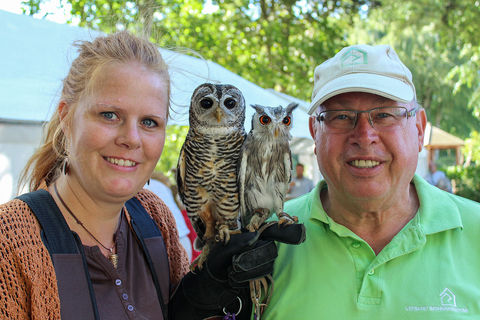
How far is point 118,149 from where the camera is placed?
5.01ft

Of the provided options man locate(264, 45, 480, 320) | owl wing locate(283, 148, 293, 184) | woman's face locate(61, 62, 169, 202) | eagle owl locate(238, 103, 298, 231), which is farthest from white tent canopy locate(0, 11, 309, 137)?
man locate(264, 45, 480, 320)

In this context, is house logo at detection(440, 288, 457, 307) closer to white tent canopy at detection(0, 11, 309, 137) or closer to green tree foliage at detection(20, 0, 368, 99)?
white tent canopy at detection(0, 11, 309, 137)

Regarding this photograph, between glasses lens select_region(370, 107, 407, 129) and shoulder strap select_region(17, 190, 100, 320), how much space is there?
4.44 ft

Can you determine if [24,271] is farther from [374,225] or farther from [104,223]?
[374,225]

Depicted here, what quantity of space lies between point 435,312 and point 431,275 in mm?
149

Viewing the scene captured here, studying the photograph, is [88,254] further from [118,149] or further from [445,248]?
[445,248]

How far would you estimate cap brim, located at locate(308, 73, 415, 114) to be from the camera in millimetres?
1732

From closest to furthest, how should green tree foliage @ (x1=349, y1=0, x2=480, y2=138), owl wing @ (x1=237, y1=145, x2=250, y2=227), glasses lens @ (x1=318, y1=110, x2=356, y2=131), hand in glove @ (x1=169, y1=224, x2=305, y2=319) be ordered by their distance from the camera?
1. hand in glove @ (x1=169, y1=224, x2=305, y2=319)
2. glasses lens @ (x1=318, y1=110, x2=356, y2=131)
3. owl wing @ (x1=237, y1=145, x2=250, y2=227)
4. green tree foliage @ (x1=349, y1=0, x2=480, y2=138)

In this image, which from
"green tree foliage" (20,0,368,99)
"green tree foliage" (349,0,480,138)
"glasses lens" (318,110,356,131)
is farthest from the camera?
"green tree foliage" (349,0,480,138)

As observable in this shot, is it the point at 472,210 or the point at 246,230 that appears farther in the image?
the point at 246,230

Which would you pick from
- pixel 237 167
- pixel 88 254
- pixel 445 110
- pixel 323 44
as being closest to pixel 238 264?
pixel 237 167

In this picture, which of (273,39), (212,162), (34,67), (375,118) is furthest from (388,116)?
(273,39)

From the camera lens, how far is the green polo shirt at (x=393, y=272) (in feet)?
5.21

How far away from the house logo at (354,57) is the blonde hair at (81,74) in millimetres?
836
